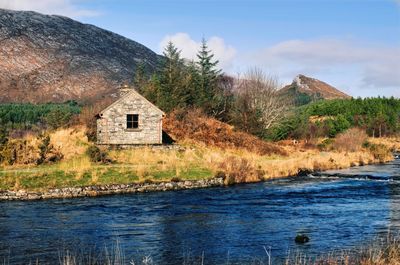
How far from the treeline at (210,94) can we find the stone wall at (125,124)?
35.3ft

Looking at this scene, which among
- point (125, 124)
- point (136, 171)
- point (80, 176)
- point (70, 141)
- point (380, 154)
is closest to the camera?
point (80, 176)

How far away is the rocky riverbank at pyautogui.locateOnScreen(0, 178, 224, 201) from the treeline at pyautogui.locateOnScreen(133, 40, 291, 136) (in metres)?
24.4

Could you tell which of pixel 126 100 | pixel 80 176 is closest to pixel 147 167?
pixel 80 176

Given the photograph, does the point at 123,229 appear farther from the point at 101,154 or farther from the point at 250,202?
the point at 101,154

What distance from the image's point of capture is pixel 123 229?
24734mm

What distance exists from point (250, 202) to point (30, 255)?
54.7ft

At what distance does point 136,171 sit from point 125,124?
512 inches

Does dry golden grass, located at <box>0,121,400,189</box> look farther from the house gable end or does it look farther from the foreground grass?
the foreground grass

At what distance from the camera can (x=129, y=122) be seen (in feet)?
176

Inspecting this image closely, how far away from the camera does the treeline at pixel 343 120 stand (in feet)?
294

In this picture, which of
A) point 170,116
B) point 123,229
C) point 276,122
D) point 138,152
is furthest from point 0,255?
point 276,122

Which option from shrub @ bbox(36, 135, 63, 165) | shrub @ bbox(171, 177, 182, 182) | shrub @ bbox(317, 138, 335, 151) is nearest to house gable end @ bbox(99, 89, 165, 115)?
shrub @ bbox(36, 135, 63, 165)

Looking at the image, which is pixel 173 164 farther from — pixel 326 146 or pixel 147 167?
pixel 326 146

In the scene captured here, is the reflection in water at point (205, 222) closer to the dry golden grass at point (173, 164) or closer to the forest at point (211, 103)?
the dry golden grass at point (173, 164)
